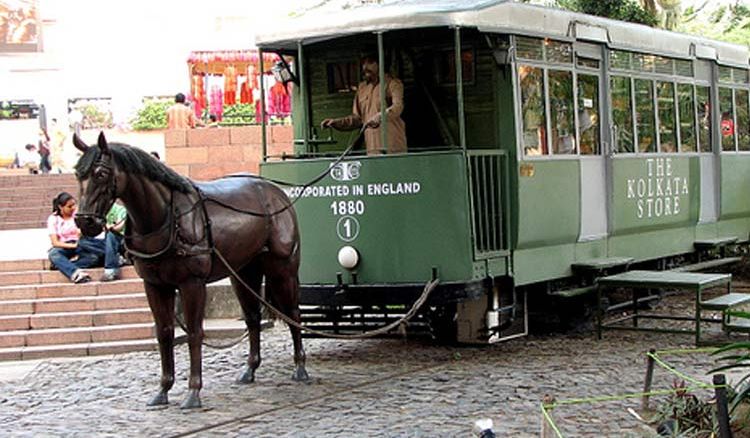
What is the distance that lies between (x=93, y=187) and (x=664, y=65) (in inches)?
309

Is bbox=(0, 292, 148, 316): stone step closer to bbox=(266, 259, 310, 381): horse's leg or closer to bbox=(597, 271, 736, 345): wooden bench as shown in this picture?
bbox=(266, 259, 310, 381): horse's leg

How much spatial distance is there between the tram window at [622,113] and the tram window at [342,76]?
9.31 feet

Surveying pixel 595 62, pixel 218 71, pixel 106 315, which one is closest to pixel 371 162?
pixel 595 62

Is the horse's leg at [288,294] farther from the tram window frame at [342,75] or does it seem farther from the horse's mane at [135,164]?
the tram window frame at [342,75]

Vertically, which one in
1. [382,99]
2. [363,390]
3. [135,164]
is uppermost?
[382,99]

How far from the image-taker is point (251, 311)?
34.8 ft

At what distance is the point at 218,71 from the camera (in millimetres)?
25766

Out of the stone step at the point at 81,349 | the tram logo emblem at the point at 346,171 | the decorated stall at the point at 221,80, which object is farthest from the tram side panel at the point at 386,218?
the decorated stall at the point at 221,80

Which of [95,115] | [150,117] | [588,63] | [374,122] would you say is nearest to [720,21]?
[150,117]

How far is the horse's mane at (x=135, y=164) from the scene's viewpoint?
8.97m

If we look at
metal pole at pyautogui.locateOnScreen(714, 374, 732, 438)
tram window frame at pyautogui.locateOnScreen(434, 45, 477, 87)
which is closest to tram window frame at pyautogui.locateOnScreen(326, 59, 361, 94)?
tram window frame at pyautogui.locateOnScreen(434, 45, 477, 87)

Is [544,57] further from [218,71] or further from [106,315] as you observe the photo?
[218,71]

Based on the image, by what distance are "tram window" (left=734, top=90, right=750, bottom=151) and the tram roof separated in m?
3.73

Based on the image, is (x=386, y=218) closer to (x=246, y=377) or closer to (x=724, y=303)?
(x=246, y=377)
